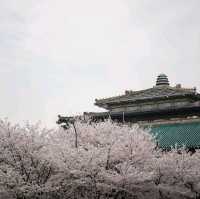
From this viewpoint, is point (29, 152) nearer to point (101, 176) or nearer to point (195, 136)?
point (101, 176)

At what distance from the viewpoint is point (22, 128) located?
84.7 feet

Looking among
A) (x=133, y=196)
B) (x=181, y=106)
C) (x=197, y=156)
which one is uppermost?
(x=181, y=106)

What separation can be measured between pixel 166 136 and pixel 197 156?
7266 millimetres

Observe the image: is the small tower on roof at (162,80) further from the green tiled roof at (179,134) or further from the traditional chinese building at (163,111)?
the green tiled roof at (179,134)

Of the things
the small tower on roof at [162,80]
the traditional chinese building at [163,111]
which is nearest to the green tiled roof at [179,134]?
the traditional chinese building at [163,111]

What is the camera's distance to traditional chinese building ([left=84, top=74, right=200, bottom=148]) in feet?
112

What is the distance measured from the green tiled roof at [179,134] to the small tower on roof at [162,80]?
963 centimetres

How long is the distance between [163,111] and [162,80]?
8.24 m

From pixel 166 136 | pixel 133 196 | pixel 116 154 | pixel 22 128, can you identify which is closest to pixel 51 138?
pixel 22 128

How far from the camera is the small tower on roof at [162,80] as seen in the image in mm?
44388

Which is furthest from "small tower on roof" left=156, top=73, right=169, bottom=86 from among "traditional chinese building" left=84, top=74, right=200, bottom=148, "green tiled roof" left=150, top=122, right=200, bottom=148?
"green tiled roof" left=150, top=122, right=200, bottom=148

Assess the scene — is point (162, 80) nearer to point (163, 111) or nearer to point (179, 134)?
point (163, 111)

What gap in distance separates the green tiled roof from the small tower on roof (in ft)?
31.6

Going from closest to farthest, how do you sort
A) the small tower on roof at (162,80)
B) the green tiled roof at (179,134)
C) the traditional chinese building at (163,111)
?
the green tiled roof at (179,134), the traditional chinese building at (163,111), the small tower on roof at (162,80)
